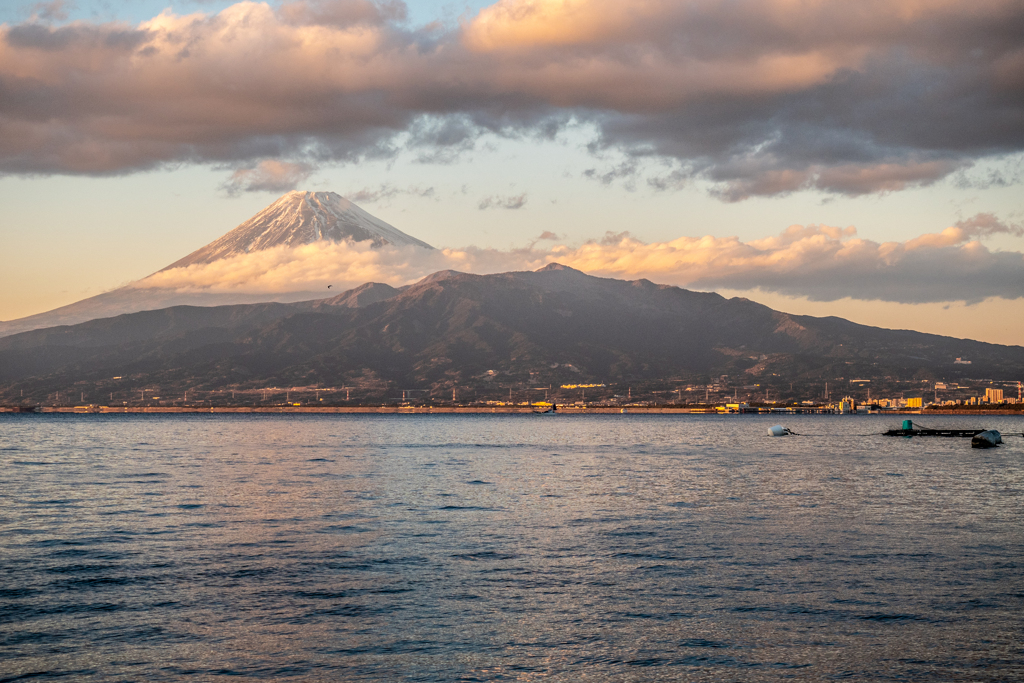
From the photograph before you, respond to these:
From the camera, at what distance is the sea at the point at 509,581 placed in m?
26.2

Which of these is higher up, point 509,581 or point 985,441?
point 509,581

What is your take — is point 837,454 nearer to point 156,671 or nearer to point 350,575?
point 350,575

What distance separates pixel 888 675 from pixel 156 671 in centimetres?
2025

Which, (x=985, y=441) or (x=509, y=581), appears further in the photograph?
(x=985, y=441)

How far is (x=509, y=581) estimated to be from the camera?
37156mm

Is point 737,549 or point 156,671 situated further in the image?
point 737,549

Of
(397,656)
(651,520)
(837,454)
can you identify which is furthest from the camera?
(837,454)

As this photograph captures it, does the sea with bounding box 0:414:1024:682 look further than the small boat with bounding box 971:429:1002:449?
No

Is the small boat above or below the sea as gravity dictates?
below

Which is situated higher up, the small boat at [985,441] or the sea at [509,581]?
the sea at [509,581]

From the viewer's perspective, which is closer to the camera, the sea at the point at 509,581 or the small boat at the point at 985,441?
the sea at the point at 509,581

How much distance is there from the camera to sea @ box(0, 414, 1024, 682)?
26.2m

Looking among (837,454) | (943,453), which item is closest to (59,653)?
(837,454)

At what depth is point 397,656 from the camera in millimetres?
26516
